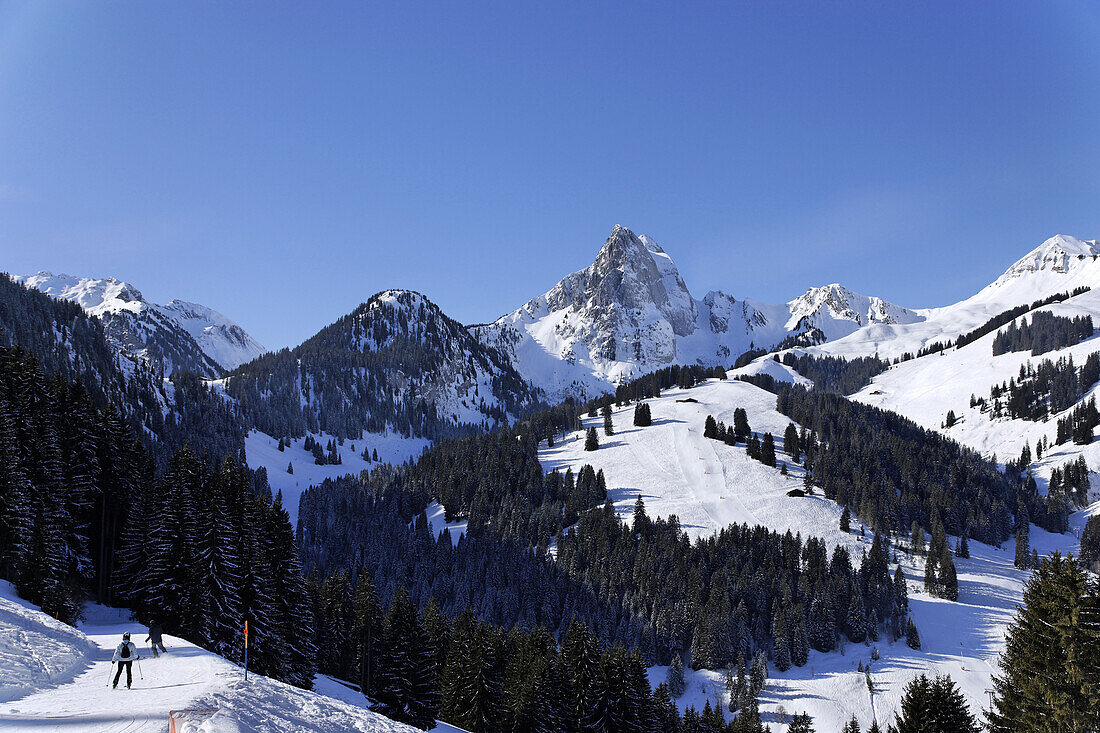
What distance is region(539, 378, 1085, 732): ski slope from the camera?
93812mm

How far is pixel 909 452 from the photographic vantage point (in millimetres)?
184875

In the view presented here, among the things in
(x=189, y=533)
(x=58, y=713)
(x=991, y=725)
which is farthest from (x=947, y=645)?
(x=58, y=713)

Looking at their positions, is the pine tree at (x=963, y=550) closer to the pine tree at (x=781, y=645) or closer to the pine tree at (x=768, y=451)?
the pine tree at (x=768, y=451)

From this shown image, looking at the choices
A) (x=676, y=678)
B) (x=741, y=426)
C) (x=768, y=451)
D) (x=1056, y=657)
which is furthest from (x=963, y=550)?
(x=1056, y=657)

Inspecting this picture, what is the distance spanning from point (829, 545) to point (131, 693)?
13486 cm

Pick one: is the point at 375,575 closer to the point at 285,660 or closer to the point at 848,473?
the point at 285,660

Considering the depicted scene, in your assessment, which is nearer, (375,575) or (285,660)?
(285,660)

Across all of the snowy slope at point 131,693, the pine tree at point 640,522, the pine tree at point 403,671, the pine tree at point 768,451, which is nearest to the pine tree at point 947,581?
the pine tree at point 768,451

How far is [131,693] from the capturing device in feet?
74.7

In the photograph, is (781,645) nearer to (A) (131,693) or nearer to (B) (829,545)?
(B) (829,545)

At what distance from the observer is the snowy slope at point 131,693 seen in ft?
62.7

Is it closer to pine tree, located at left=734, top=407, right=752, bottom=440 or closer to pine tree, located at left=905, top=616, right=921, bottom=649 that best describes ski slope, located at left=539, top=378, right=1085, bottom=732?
pine tree, located at left=905, top=616, right=921, bottom=649

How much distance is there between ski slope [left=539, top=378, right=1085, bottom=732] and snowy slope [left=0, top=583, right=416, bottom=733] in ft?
195

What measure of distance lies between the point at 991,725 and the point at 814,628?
8960cm
